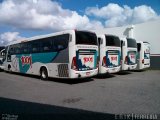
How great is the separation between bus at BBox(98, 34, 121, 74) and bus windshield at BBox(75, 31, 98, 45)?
1.35 meters

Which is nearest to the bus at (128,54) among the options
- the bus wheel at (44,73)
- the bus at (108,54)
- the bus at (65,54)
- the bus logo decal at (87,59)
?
the bus at (108,54)

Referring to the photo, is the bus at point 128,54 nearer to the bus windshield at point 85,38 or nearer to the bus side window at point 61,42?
the bus windshield at point 85,38

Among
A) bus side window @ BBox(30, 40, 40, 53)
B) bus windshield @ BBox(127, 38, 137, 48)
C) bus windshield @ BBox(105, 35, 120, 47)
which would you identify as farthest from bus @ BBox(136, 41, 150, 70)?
bus side window @ BBox(30, 40, 40, 53)

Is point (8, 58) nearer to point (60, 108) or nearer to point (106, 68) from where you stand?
point (106, 68)

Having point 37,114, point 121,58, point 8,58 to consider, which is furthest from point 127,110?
point 8,58

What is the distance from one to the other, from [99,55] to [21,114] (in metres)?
8.54

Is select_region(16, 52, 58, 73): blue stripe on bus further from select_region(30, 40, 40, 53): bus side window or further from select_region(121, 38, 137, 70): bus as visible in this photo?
select_region(121, 38, 137, 70): bus

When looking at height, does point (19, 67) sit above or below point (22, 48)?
below

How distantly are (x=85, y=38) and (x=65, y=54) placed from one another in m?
1.50

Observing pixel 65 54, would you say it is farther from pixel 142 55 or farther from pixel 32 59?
pixel 142 55

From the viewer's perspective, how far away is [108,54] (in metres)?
14.3

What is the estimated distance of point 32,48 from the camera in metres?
15.9

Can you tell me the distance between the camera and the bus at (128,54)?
16312mm

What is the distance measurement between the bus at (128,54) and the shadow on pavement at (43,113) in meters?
10.1
